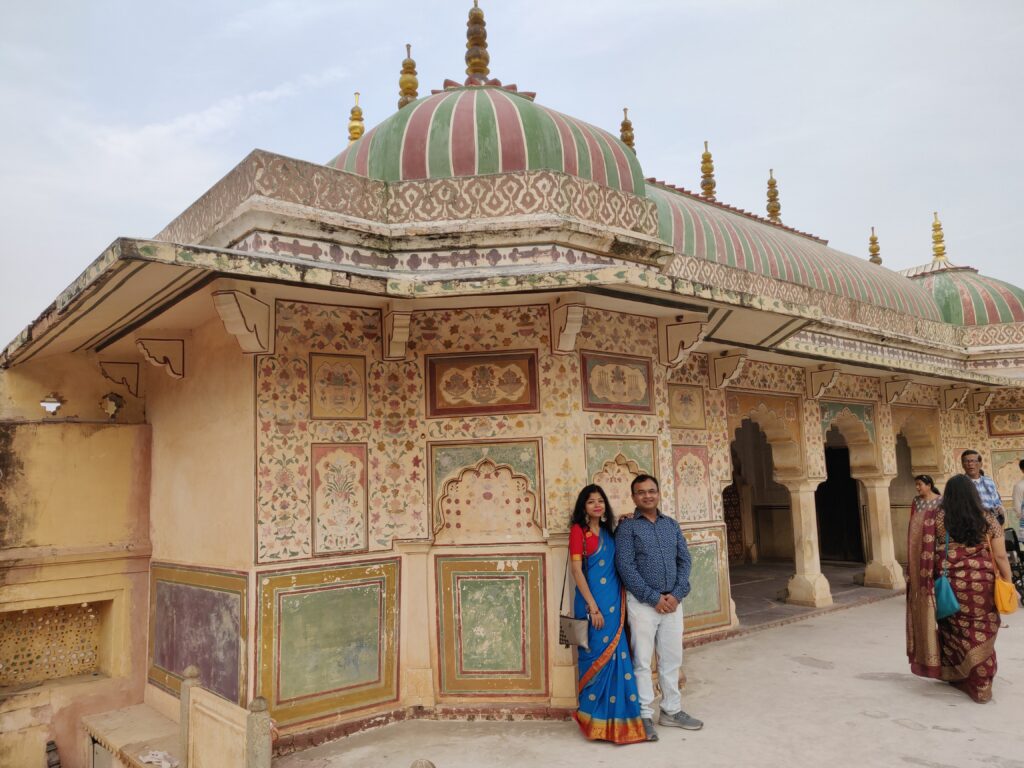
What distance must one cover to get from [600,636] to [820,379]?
5429mm

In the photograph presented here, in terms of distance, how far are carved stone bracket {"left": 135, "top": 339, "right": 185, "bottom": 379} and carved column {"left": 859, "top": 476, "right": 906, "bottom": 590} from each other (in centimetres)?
856

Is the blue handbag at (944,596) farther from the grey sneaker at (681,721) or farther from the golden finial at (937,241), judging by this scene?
the golden finial at (937,241)

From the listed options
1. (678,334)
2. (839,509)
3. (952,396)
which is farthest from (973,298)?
(678,334)

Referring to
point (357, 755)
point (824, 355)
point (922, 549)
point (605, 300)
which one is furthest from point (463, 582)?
point (824, 355)

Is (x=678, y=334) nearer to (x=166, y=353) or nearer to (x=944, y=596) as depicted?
(x=944, y=596)

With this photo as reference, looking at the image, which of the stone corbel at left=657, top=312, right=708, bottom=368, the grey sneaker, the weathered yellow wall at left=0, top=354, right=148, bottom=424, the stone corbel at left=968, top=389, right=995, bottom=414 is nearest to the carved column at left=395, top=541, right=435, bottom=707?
the grey sneaker

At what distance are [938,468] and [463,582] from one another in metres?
8.81

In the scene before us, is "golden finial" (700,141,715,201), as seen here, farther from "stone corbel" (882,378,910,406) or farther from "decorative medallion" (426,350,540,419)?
"decorative medallion" (426,350,540,419)

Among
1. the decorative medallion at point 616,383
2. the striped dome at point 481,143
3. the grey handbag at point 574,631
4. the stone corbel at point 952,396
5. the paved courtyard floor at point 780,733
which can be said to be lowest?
the paved courtyard floor at point 780,733

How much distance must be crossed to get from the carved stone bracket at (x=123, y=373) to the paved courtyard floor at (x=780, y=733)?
349 cm

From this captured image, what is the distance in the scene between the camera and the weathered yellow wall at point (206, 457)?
15.7 ft

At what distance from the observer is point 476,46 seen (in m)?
6.57

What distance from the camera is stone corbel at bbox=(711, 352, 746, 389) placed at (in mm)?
7465

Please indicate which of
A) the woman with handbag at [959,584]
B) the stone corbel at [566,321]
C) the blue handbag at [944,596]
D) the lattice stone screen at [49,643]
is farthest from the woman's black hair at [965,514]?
the lattice stone screen at [49,643]
